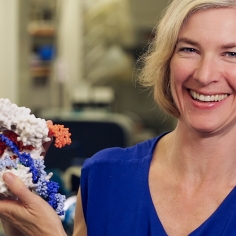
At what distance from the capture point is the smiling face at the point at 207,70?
1184 mm

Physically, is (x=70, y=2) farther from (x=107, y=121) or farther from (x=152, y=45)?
(x=152, y=45)

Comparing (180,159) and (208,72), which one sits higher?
(208,72)

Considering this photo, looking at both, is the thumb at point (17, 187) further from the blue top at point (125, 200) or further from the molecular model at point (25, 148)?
the blue top at point (125, 200)

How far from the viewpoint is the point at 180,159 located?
133 cm

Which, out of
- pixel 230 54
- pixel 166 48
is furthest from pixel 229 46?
pixel 166 48

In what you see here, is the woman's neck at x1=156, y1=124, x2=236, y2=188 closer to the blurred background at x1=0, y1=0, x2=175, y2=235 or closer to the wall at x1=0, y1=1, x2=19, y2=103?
the blurred background at x1=0, y1=0, x2=175, y2=235

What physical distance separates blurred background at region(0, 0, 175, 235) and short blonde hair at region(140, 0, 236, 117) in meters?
0.68

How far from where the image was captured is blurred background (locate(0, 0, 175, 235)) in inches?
135

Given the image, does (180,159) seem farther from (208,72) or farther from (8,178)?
(8,178)

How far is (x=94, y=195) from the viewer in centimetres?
135

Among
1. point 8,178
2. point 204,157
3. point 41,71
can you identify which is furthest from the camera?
point 41,71

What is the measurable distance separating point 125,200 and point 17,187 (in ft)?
1.11

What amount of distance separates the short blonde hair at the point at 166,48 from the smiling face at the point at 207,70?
0.01 metres

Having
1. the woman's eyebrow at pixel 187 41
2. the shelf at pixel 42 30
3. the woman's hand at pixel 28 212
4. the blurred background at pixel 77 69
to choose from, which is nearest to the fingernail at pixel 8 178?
the woman's hand at pixel 28 212
